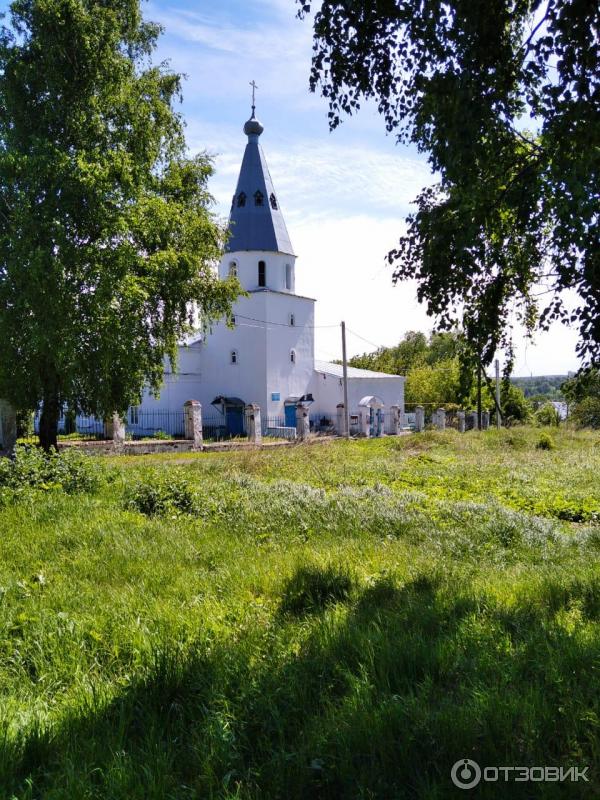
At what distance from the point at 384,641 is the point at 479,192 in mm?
3321

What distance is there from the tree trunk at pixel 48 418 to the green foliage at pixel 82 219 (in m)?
0.03

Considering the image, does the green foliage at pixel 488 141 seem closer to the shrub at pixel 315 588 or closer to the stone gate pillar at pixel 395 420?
the shrub at pixel 315 588

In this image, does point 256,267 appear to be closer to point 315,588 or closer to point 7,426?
point 7,426

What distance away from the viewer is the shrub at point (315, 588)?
4980 mm

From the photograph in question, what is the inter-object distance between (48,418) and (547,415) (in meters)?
38.8

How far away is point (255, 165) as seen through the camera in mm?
36531

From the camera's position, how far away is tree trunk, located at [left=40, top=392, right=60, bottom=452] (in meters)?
16.9

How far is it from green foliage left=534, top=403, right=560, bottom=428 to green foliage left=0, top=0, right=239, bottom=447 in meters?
33.2

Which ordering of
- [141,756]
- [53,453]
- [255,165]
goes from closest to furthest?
[141,756] < [53,453] < [255,165]

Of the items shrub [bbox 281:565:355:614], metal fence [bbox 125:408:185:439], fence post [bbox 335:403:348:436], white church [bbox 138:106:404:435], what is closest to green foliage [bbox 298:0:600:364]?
shrub [bbox 281:565:355:614]

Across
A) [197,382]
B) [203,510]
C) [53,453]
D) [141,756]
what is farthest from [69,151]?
[197,382]

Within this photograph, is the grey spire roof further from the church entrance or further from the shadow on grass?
the shadow on grass

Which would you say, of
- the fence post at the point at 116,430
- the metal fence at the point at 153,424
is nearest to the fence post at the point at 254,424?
the metal fence at the point at 153,424

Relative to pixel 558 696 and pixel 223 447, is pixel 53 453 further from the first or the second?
pixel 223 447
